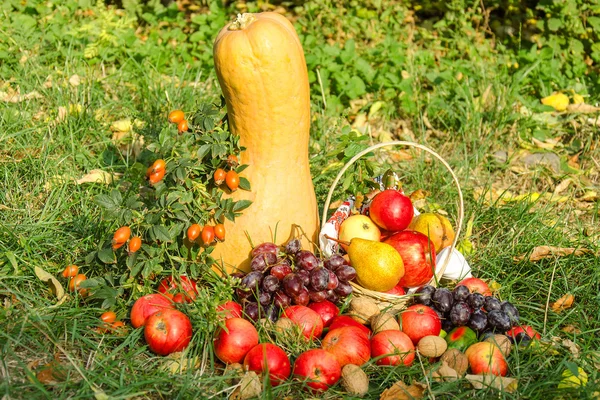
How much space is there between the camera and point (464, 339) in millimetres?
2885

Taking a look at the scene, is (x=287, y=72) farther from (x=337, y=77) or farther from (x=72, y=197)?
(x=337, y=77)

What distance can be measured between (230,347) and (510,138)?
3.05m

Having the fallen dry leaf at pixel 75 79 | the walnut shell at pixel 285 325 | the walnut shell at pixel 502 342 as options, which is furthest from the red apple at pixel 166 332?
the fallen dry leaf at pixel 75 79

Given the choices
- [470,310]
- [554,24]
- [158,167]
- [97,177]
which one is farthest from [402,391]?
[554,24]

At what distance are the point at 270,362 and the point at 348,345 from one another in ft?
1.16

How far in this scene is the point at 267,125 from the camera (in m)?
3.17

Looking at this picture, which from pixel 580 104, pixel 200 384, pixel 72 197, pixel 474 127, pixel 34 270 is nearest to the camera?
pixel 200 384

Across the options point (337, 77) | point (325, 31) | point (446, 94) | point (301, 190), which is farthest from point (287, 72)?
point (325, 31)

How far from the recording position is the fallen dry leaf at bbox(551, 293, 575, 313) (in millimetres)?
3253

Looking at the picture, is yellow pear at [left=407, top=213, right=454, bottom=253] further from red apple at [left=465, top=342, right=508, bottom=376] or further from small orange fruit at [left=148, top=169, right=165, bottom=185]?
small orange fruit at [left=148, top=169, right=165, bottom=185]

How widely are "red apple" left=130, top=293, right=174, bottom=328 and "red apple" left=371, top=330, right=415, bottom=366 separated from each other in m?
0.96

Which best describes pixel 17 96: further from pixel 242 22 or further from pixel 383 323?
pixel 383 323

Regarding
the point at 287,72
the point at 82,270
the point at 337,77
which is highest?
the point at 287,72

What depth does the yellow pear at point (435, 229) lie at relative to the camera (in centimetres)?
353
